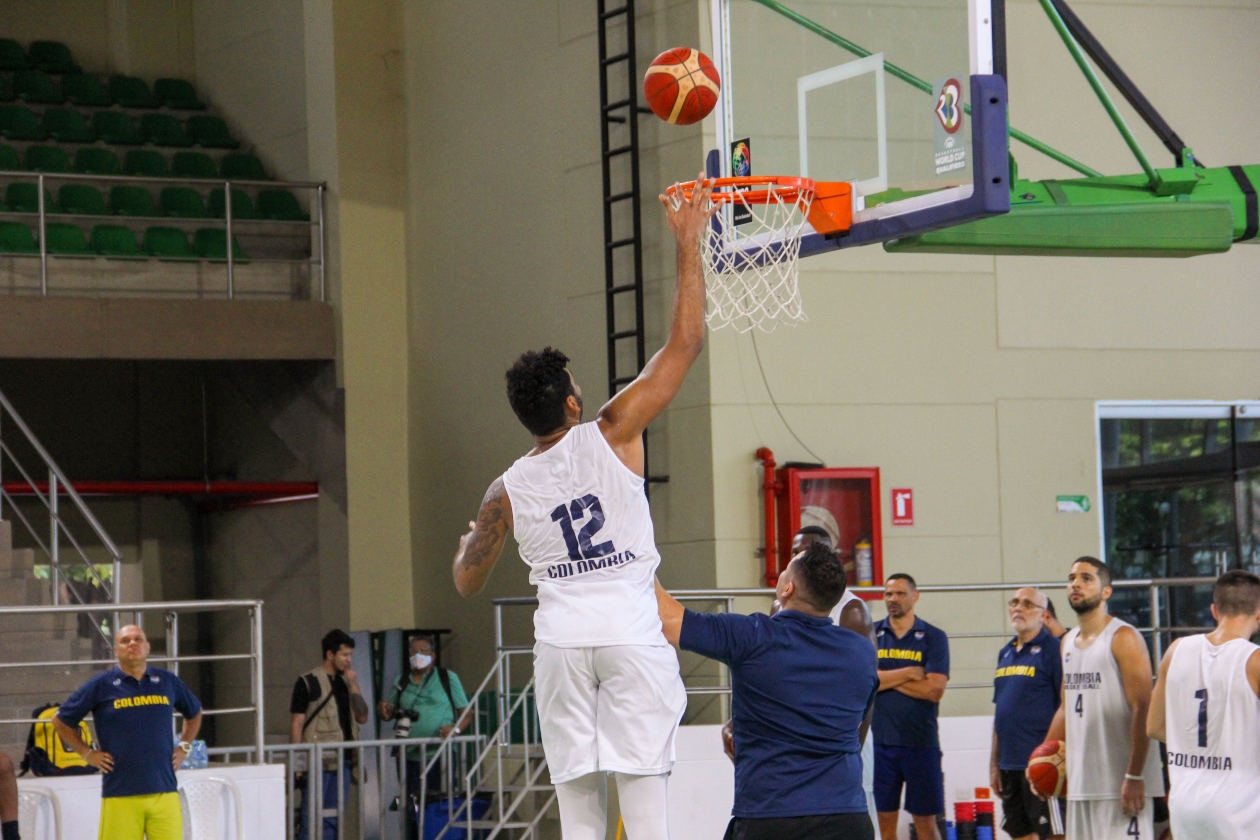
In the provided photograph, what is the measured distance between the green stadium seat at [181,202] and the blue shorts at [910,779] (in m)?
10.4

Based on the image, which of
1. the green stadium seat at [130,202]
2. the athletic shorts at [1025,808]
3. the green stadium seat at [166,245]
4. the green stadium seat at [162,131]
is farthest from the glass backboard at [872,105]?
the green stadium seat at [162,131]

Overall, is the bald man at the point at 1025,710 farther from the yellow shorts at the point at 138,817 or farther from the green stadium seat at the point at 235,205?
the green stadium seat at the point at 235,205

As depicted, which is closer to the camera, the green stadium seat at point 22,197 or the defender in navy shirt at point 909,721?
the defender in navy shirt at point 909,721

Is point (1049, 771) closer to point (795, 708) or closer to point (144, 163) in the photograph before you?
point (795, 708)

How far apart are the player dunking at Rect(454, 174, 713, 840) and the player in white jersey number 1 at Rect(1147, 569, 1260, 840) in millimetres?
3327

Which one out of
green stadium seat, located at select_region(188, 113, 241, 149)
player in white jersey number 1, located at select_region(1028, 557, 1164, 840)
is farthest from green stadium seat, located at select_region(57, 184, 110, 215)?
player in white jersey number 1, located at select_region(1028, 557, 1164, 840)

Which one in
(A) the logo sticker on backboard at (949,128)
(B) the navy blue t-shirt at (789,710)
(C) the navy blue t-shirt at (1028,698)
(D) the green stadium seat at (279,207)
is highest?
(D) the green stadium seat at (279,207)

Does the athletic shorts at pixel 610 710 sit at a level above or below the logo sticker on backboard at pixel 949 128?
below

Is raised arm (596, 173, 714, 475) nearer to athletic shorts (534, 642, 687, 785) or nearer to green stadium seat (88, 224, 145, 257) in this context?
athletic shorts (534, 642, 687, 785)

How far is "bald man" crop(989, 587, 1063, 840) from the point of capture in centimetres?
930

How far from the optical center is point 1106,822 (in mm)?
8375

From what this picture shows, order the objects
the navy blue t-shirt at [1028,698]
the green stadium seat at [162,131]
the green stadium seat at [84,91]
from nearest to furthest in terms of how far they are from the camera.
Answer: the navy blue t-shirt at [1028,698] < the green stadium seat at [162,131] < the green stadium seat at [84,91]

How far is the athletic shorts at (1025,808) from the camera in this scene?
9.41 metres

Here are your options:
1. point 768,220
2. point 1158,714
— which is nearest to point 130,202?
point 768,220
